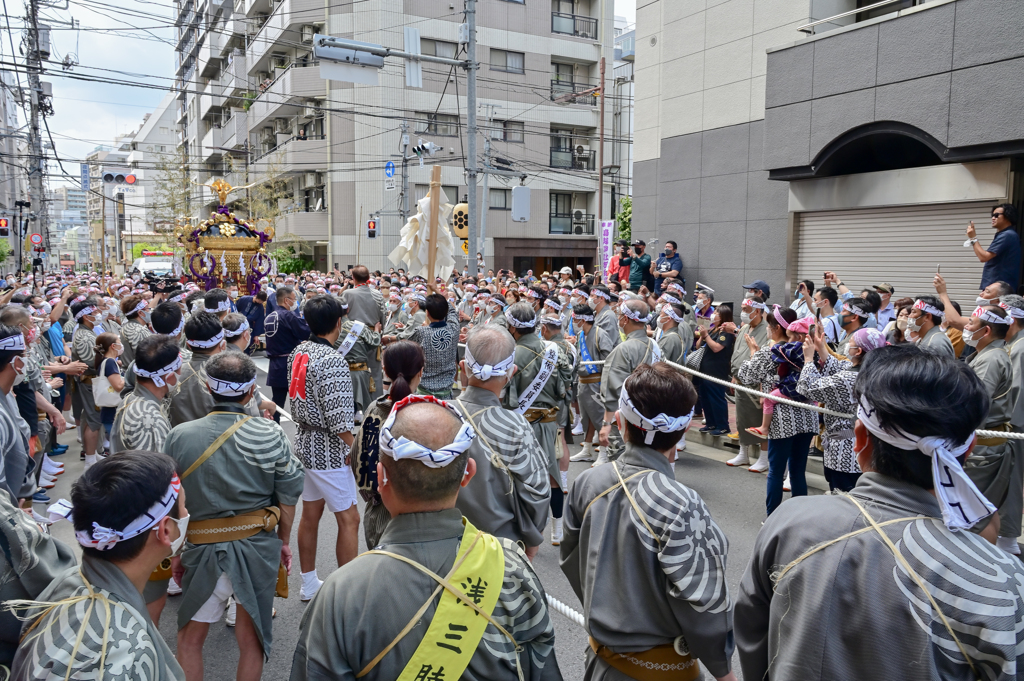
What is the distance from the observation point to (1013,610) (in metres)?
1.77

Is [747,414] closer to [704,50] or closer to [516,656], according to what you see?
[516,656]

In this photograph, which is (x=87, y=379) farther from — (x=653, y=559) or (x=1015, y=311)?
(x=1015, y=311)

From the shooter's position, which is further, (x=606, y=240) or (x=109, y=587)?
(x=606, y=240)

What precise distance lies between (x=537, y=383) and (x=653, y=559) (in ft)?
10.0

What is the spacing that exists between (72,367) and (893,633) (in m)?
8.01

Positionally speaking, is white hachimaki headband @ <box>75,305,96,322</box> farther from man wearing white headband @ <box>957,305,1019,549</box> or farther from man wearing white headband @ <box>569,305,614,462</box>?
man wearing white headband @ <box>957,305,1019,549</box>

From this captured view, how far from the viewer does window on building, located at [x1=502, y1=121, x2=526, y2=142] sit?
127 ft

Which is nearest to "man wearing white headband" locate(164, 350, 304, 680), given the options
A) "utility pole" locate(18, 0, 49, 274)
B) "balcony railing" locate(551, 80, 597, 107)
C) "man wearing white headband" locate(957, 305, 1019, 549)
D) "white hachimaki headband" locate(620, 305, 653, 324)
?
"white hachimaki headband" locate(620, 305, 653, 324)

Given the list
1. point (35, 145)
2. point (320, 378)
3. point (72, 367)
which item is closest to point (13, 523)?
point (320, 378)

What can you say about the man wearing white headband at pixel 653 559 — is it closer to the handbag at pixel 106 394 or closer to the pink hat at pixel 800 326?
the pink hat at pixel 800 326

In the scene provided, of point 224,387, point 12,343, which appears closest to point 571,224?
point 12,343

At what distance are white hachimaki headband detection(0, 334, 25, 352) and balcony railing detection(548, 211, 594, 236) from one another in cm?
3733

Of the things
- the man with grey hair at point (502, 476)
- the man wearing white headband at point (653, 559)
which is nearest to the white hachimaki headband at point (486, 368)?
the man with grey hair at point (502, 476)

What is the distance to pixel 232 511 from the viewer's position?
141 inches
